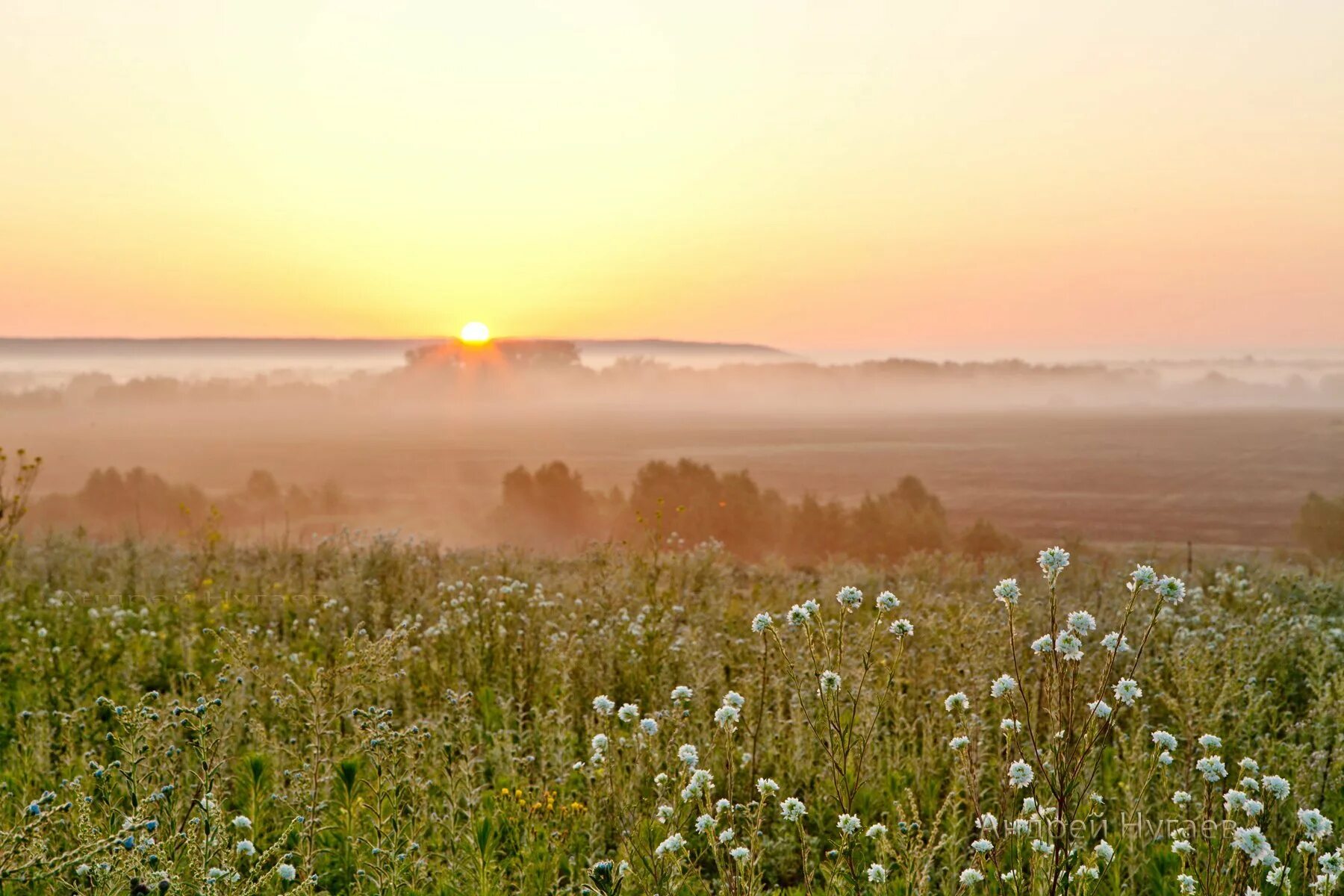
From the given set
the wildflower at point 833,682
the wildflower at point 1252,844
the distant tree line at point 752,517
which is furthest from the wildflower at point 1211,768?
the distant tree line at point 752,517

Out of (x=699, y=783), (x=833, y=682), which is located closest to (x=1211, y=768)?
(x=833, y=682)

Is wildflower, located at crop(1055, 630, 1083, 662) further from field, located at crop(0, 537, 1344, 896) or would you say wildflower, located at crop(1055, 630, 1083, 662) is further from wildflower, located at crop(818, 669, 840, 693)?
wildflower, located at crop(818, 669, 840, 693)

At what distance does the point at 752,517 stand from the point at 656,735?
16322 mm

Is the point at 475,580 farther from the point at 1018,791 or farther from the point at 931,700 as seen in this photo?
the point at 1018,791

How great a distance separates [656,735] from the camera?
17.8 feet

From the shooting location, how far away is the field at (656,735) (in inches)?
130

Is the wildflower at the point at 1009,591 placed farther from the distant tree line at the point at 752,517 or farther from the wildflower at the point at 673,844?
the distant tree line at the point at 752,517

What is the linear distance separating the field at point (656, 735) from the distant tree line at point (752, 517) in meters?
6.38

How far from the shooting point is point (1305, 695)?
24.5 ft

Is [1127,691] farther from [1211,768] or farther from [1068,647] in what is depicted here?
[1068,647]

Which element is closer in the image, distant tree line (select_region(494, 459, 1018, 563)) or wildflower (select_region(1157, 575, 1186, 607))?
wildflower (select_region(1157, 575, 1186, 607))

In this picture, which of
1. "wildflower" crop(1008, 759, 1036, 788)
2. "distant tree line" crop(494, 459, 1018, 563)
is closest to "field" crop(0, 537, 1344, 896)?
"wildflower" crop(1008, 759, 1036, 788)

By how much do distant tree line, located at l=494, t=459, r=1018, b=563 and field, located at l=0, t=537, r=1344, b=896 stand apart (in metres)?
6.38

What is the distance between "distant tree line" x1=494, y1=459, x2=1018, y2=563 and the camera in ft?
59.3
